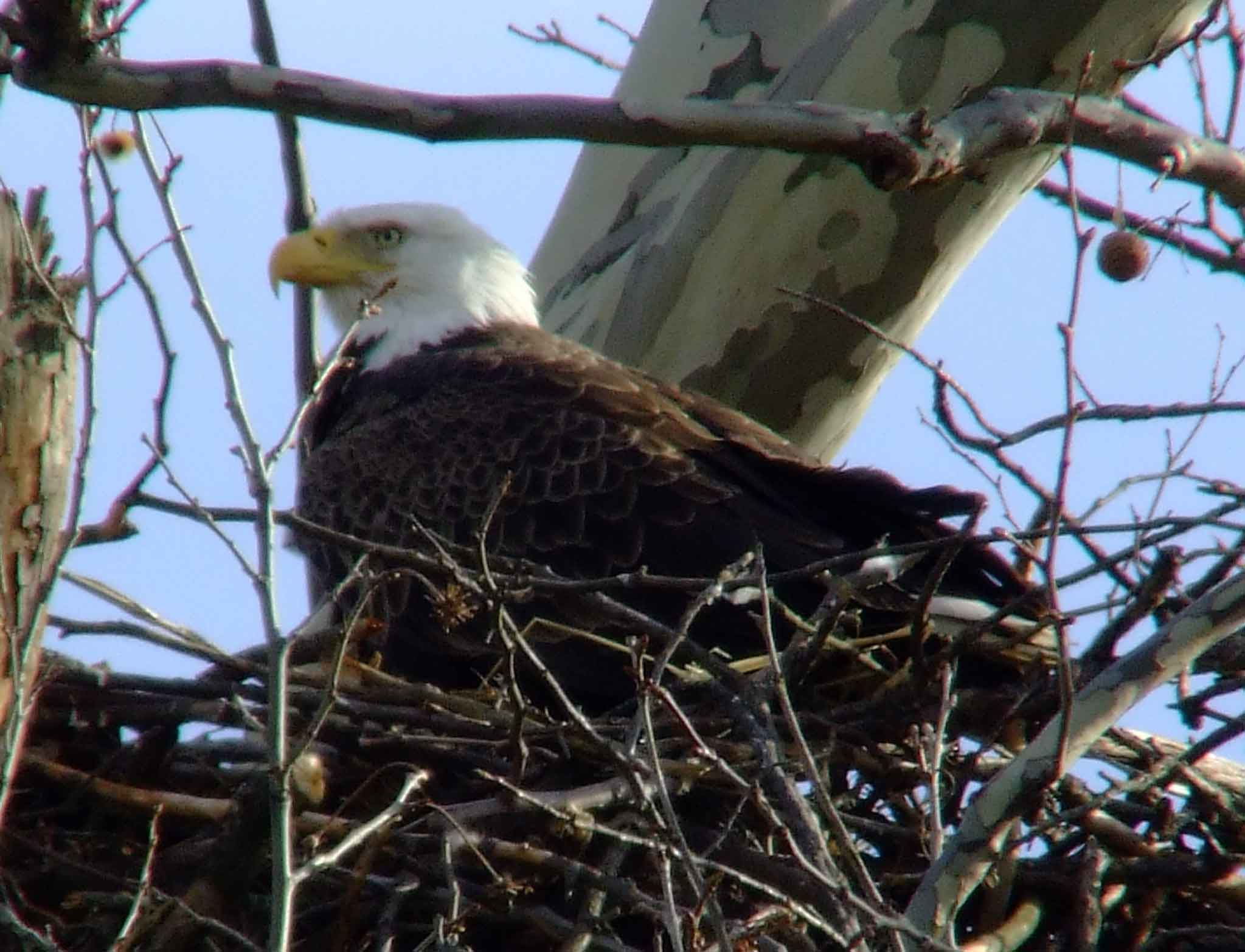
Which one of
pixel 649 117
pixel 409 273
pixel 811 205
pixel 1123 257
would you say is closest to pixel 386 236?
pixel 409 273

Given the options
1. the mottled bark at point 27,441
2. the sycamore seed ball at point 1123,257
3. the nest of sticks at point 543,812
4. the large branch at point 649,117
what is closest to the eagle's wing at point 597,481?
the nest of sticks at point 543,812

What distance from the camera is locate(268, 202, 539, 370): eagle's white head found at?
20.1 feet

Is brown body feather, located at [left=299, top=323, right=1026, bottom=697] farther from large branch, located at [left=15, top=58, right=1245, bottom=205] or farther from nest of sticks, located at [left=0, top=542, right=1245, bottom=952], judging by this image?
large branch, located at [left=15, top=58, right=1245, bottom=205]

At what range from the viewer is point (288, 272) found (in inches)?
237

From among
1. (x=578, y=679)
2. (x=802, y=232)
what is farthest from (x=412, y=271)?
(x=578, y=679)

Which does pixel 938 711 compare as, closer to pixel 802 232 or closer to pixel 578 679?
pixel 578 679

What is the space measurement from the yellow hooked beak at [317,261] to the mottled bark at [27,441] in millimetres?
2870

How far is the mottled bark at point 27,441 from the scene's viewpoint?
3.05m

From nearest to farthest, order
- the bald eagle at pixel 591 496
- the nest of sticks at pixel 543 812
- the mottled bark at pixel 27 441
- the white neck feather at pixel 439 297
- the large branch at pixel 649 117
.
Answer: the mottled bark at pixel 27 441 → the large branch at pixel 649 117 → the nest of sticks at pixel 543 812 → the bald eagle at pixel 591 496 → the white neck feather at pixel 439 297

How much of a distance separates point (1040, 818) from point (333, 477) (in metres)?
2.28

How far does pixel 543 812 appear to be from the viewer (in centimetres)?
377

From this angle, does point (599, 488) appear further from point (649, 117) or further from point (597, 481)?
point (649, 117)

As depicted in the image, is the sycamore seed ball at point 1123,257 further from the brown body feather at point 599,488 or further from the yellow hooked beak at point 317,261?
the yellow hooked beak at point 317,261

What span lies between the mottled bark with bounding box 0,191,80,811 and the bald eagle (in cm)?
108
